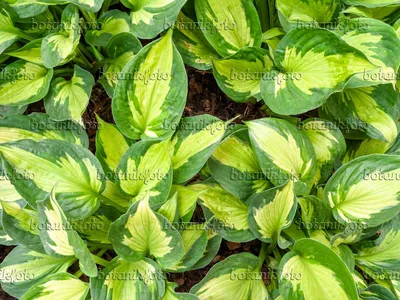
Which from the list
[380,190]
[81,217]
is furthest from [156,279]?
[380,190]

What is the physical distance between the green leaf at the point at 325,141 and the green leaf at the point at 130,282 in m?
0.58

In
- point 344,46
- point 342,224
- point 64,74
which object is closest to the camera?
point 344,46

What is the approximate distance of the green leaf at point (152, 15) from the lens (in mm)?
1258

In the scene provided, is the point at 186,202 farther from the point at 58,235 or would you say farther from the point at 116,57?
the point at 116,57

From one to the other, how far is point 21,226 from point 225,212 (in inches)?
22.2

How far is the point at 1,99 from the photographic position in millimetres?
1377

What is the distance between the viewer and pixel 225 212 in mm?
1333

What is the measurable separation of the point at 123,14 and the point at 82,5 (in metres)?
0.23

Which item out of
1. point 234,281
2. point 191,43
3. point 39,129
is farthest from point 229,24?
point 234,281

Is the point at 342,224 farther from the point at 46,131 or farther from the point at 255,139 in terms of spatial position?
the point at 46,131

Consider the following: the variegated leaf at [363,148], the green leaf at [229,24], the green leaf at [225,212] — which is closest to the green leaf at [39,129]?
the green leaf at [225,212]

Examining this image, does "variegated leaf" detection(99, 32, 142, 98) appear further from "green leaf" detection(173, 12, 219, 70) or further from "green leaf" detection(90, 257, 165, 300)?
"green leaf" detection(90, 257, 165, 300)

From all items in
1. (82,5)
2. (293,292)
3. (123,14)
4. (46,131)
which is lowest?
(293,292)

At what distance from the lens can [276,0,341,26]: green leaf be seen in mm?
1333
